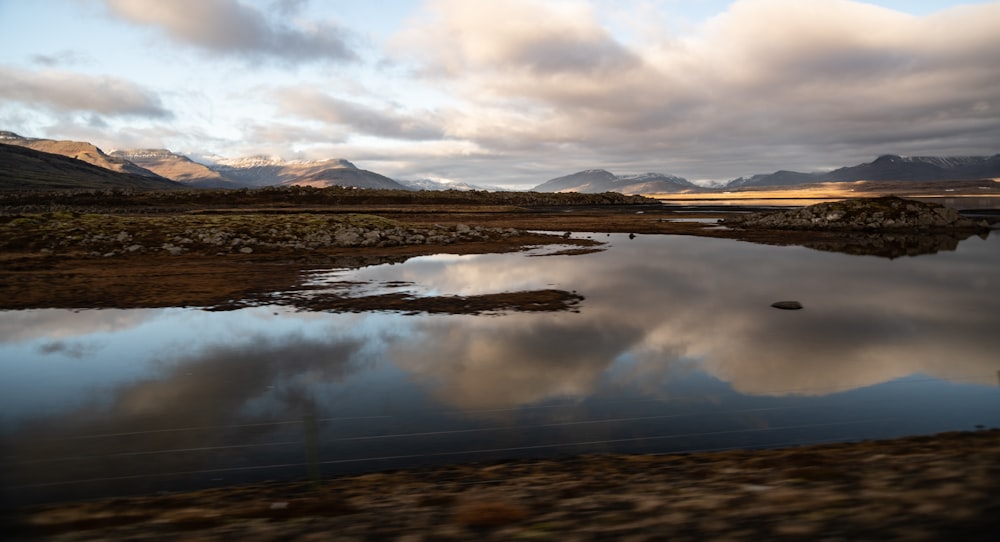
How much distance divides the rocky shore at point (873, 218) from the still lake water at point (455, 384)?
55944 mm

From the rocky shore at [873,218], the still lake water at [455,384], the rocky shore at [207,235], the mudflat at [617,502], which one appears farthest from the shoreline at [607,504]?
the rocky shore at [873,218]

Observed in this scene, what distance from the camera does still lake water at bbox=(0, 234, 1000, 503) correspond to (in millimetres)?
11180

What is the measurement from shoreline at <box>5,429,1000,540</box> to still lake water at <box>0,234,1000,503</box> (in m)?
Answer: 1.38

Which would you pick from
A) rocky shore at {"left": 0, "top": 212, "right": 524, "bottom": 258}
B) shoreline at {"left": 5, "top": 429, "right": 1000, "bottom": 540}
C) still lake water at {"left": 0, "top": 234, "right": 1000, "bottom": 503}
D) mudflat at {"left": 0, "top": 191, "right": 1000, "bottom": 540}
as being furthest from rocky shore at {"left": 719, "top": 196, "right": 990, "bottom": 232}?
shoreline at {"left": 5, "top": 429, "right": 1000, "bottom": 540}

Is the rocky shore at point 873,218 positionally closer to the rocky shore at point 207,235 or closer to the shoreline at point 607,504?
the rocky shore at point 207,235

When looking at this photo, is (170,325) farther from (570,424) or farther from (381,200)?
(381,200)

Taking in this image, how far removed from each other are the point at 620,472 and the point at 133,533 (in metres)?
7.64

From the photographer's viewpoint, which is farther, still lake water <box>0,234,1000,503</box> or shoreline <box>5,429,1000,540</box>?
still lake water <box>0,234,1000,503</box>

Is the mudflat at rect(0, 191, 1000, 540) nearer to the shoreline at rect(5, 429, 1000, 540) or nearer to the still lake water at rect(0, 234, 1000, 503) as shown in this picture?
the shoreline at rect(5, 429, 1000, 540)

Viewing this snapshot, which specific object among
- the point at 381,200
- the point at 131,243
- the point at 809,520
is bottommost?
the point at 809,520

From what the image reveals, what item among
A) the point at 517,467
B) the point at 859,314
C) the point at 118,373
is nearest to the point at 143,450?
the point at 118,373

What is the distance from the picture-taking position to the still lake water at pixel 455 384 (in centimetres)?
1118

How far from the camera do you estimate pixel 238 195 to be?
481 feet

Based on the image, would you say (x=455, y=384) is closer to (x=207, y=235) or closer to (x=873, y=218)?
(x=207, y=235)
